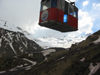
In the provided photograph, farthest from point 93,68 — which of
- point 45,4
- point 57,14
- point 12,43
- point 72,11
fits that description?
point 12,43

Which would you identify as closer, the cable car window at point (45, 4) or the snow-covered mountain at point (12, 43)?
the cable car window at point (45, 4)

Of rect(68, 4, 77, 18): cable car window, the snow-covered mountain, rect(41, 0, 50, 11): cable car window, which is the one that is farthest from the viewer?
the snow-covered mountain

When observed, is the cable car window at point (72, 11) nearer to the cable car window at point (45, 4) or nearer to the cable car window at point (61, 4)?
the cable car window at point (61, 4)

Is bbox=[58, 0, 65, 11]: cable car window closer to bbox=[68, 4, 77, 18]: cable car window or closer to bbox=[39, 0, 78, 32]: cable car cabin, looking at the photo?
bbox=[39, 0, 78, 32]: cable car cabin

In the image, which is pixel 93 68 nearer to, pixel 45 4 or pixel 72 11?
pixel 72 11

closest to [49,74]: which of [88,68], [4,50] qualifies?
[88,68]

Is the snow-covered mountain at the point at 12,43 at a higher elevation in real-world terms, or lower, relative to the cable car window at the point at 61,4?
lower

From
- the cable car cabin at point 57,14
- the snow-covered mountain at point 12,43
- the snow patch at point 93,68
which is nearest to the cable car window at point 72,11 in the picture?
the cable car cabin at point 57,14

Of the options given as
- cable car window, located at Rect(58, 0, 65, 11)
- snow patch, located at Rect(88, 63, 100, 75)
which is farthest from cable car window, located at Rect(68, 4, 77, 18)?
snow patch, located at Rect(88, 63, 100, 75)
